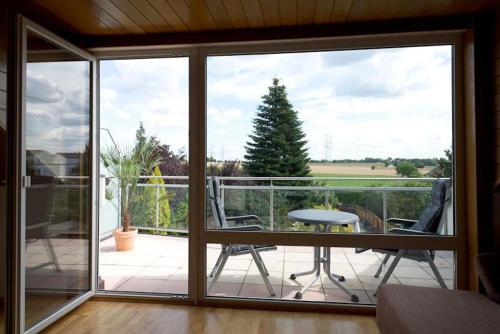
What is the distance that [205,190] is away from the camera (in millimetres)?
2934

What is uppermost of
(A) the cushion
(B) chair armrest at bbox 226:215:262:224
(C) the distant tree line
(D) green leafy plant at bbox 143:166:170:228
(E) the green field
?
(C) the distant tree line

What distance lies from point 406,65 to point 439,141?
685 mm

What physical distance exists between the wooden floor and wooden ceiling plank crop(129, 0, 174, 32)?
2.37 meters

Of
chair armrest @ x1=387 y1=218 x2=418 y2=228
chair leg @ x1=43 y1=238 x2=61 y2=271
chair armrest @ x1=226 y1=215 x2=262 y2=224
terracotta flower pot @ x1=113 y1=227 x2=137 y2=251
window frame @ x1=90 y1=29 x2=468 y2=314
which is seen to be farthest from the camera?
terracotta flower pot @ x1=113 y1=227 x2=137 y2=251

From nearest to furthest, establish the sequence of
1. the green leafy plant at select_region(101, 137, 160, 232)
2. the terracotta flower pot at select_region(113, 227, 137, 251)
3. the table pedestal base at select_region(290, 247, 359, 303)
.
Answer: the table pedestal base at select_region(290, 247, 359, 303), the green leafy plant at select_region(101, 137, 160, 232), the terracotta flower pot at select_region(113, 227, 137, 251)

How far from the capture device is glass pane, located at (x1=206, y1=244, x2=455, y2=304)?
278 centimetres

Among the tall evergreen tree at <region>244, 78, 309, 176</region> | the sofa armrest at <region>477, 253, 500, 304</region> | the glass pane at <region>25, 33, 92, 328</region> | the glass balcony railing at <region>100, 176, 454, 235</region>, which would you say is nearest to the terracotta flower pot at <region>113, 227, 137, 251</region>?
the glass balcony railing at <region>100, 176, 454, 235</region>

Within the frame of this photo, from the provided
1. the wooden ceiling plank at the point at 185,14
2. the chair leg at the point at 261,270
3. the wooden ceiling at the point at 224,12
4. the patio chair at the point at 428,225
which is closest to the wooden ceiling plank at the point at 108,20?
the wooden ceiling at the point at 224,12

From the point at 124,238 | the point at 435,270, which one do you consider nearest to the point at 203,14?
the point at 124,238

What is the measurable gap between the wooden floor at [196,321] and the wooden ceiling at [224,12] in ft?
7.74

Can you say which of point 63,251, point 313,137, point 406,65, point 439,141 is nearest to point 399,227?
point 439,141

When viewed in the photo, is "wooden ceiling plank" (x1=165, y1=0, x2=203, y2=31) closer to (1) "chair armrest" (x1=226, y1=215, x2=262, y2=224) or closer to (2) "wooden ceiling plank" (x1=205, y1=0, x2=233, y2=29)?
(2) "wooden ceiling plank" (x1=205, y1=0, x2=233, y2=29)

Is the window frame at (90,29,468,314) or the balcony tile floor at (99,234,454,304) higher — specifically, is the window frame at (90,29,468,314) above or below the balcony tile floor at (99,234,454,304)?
above

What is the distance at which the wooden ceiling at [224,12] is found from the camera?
7.55ft
